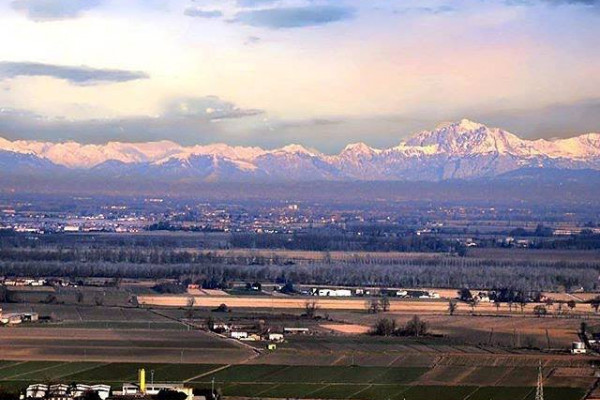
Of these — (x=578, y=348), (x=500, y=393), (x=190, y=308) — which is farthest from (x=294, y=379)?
(x=190, y=308)

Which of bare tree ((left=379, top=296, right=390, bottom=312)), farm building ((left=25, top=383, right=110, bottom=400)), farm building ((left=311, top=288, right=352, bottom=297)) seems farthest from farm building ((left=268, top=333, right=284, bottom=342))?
farm building ((left=311, top=288, right=352, bottom=297))

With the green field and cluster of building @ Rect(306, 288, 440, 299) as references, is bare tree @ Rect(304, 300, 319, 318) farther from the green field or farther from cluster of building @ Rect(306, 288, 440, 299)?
the green field

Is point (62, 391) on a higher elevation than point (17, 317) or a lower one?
lower

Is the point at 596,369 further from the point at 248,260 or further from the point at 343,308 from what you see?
the point at 248,260

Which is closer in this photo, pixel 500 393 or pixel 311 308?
pixel 500 393

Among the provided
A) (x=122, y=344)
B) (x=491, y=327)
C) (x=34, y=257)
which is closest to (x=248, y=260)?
(x=34, y=257)

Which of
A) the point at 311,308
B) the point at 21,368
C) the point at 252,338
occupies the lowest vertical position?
the point at 21,368

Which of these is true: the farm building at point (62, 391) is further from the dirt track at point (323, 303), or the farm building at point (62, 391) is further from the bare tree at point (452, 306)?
the bare tree at point (452, 306)

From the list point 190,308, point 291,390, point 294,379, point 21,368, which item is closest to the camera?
point 291,390

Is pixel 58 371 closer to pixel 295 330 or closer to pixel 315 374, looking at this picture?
pixel 315 374
